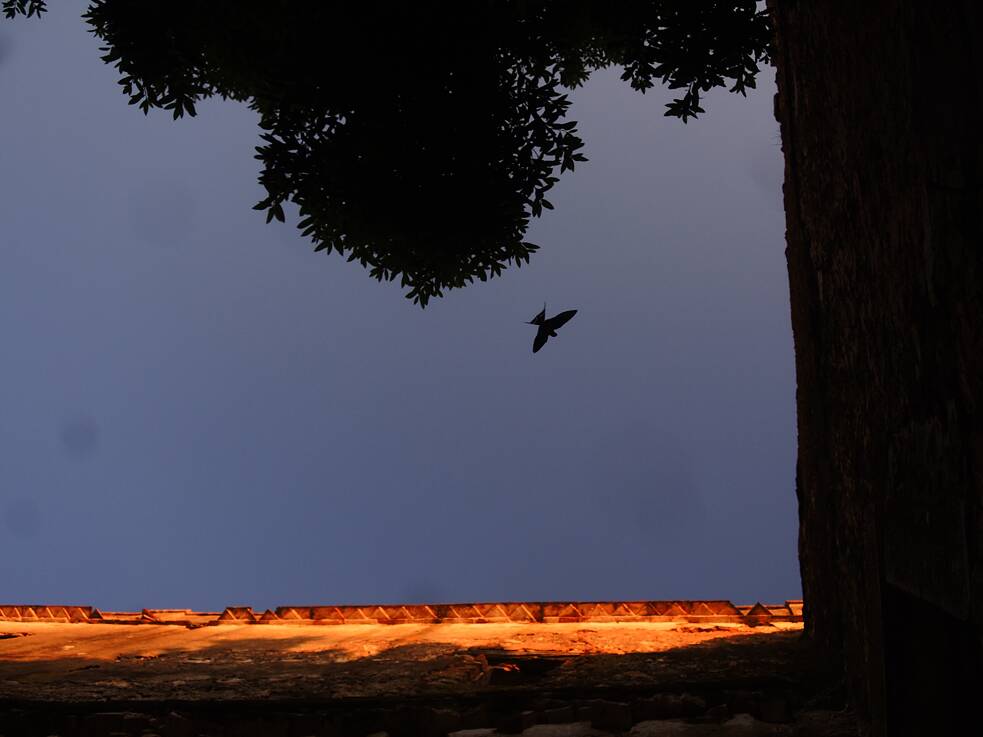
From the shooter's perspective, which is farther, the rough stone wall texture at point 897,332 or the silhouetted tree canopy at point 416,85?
the silhouetted tree canopy at point 416,85

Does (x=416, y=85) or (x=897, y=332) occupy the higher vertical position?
(x=416, y=85)

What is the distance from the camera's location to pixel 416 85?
Result: 765cm

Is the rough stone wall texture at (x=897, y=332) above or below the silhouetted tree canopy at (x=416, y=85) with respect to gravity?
below

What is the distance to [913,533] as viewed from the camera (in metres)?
3.40

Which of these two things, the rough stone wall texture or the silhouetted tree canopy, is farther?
the silhouetted tree canopy

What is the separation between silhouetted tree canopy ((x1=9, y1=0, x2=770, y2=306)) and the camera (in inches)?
294

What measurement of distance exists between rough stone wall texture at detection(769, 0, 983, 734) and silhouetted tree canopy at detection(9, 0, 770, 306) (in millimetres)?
1696

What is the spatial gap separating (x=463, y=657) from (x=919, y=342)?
5279mm

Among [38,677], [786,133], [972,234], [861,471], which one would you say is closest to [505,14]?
[786,133]

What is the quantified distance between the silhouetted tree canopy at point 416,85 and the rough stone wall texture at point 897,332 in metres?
1.70

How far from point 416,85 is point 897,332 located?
5517mm

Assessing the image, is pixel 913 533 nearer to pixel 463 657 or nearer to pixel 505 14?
pixel 463 657

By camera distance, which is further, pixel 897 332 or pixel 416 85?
pixel 416 85

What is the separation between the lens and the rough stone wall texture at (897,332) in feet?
8.76
